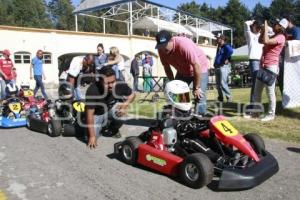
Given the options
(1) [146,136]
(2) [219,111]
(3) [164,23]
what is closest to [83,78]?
(2) [219,111]

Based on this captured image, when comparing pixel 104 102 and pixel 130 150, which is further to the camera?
pixel 104 102

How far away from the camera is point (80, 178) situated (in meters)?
4.76

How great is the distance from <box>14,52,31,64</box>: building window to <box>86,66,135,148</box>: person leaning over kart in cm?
1700

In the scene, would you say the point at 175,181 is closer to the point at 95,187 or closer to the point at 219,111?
the point at 95,187

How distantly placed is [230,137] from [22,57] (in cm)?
2012

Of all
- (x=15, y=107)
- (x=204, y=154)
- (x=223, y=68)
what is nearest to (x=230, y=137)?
(x=204, y=154)

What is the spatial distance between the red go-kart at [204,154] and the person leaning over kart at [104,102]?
1201 millimetres

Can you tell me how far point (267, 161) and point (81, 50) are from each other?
21895 millimetres

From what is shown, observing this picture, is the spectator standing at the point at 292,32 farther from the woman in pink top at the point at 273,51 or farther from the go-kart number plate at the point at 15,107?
the go-kart number plate at the point at 15,107

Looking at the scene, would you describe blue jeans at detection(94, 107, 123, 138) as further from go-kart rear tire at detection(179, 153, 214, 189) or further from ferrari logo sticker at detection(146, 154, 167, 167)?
go-kart rear tire at detection(179, 153, 214, 189)

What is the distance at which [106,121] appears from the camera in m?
6.71

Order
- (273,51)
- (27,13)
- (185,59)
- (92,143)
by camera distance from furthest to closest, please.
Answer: (27,13) < (273,51) < (92,143) < (185,59)

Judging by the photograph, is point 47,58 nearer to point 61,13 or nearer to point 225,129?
point 225,129

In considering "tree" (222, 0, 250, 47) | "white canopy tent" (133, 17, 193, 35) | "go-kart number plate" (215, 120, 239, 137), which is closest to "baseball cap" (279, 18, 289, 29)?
"go-kart number plate" (215, 120, 239, 137)
